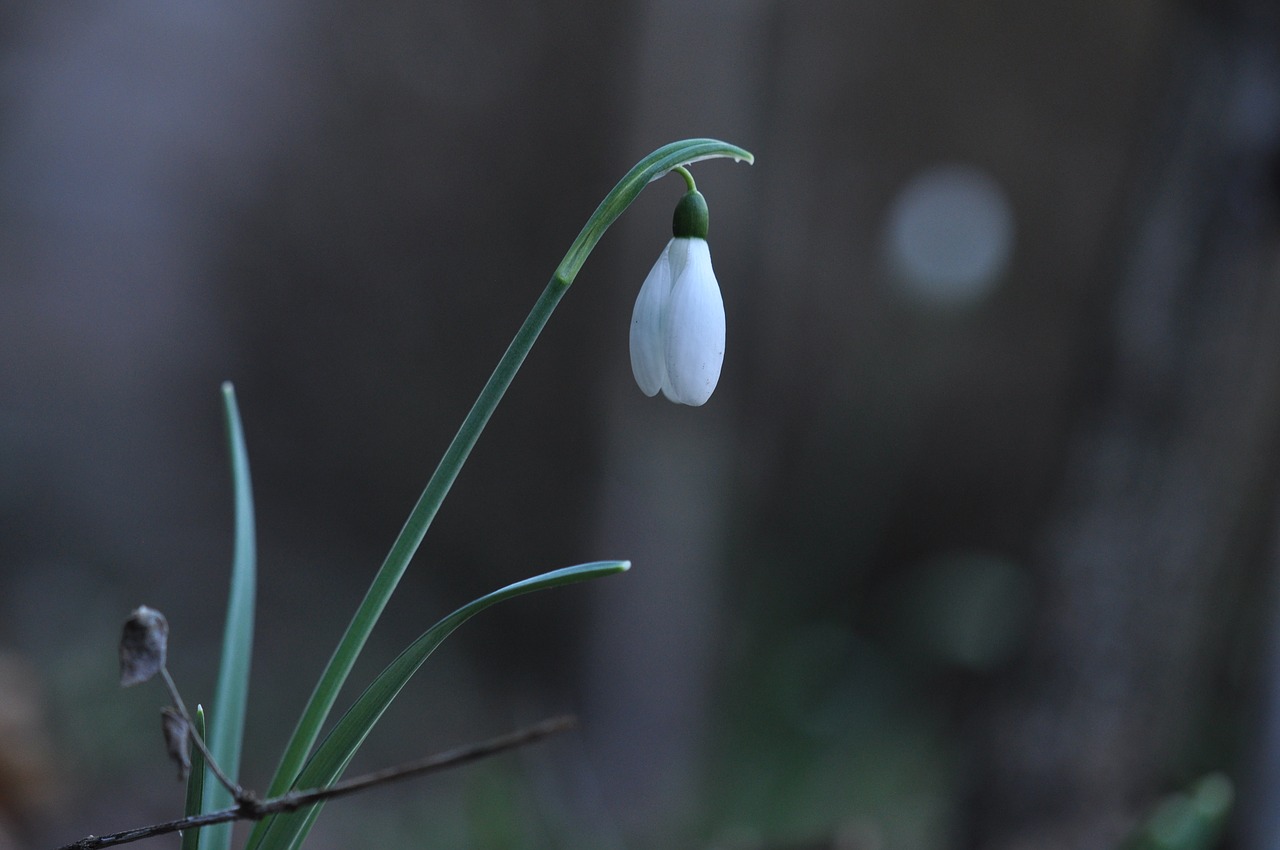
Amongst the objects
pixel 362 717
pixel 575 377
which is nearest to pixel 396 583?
pixel 362 717

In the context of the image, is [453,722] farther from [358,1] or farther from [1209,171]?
[1209,171]

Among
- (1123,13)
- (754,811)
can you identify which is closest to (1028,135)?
(1123,13)

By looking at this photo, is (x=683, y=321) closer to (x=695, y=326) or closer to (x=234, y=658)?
(x=695, y=326)

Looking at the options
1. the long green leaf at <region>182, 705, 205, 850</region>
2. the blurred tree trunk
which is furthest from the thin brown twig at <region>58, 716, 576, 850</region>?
the blurred tree trunk

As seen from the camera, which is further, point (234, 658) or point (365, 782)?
point (234, 658)

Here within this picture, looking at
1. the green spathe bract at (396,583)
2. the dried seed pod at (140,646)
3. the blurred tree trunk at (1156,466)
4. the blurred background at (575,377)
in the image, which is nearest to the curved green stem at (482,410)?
the green spathe bract at (396,583)

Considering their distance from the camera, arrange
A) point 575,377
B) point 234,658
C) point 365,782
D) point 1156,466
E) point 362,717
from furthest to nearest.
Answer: point 575,377, point 1156,466, point 234,658, point 362,717, point 365,782
